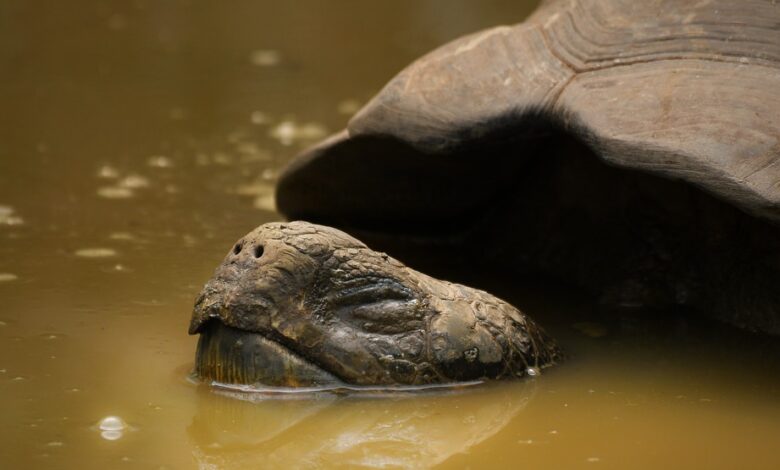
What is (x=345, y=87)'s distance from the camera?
563cm

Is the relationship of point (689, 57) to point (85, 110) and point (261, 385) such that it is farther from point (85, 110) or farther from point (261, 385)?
point (85, 110)

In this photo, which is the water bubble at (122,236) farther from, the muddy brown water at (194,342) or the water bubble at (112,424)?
the water bubble at (112,424)

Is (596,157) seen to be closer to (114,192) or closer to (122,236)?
(122,236)

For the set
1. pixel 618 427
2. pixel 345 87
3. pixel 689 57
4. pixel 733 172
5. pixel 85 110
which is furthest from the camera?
pixel 345 87

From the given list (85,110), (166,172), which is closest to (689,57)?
(166,172)

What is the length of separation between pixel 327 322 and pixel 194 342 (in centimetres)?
39

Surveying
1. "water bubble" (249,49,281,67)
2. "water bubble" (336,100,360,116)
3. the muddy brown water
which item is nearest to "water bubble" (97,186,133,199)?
the muddy brown water

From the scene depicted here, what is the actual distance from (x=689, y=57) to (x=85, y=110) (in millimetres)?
2789

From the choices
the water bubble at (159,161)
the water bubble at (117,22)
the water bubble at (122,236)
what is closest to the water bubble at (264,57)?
the water bubble at (117,22)

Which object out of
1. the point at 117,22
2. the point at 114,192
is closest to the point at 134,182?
the point at 114,192

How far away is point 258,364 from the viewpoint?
239 cm

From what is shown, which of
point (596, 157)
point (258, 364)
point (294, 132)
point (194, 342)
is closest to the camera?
point (258, 364)

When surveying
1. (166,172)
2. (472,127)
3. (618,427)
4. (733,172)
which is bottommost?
(618,427)

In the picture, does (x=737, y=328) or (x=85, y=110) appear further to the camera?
(x=85, y=110)
